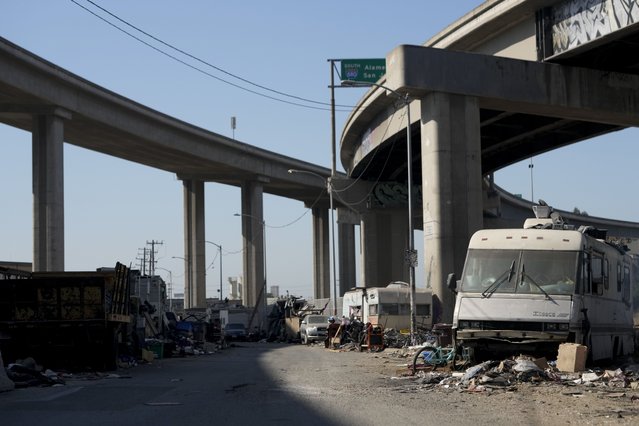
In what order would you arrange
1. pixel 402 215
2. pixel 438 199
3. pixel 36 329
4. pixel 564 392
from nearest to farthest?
pixel 564 392
pixel 36 329
pixel 438 199
pixel 402 215

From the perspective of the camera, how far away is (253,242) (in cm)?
8700

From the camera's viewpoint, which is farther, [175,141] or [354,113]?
[175,141]

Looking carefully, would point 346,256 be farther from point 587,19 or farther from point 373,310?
point 587,19

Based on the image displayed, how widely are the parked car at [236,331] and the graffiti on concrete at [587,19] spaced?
4323cm

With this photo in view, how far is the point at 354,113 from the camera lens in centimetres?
5138

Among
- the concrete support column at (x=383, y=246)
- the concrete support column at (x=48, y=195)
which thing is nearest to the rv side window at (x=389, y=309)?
the concrete support column at (x=48, y=195)

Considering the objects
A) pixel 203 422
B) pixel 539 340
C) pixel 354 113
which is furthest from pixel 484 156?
pixel 203 422

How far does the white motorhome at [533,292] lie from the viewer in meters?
18.0

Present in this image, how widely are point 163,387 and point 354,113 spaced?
34615 millimetres

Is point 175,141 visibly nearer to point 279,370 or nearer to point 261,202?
point 261,202

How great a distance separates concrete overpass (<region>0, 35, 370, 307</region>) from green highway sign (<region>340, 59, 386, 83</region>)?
25.0 feet

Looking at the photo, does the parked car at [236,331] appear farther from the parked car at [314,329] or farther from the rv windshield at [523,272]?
the rv windshield at [523,272]

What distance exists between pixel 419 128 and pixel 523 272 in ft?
82.8

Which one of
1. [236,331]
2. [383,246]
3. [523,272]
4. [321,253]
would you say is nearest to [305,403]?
[523,272]
